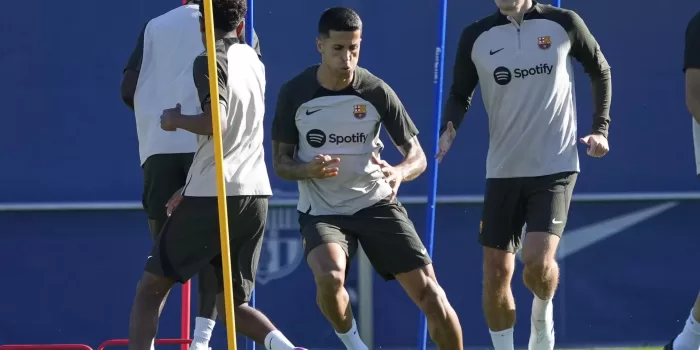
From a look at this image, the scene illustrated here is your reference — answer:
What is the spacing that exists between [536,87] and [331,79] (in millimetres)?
1026

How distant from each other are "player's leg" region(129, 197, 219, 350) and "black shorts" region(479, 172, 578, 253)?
5.20 ft

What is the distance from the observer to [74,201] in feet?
27.6

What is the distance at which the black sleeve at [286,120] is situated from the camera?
19.5 ft

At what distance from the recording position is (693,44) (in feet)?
19.0

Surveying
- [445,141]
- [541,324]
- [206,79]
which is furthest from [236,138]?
[541,324]

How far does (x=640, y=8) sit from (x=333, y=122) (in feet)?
11.8

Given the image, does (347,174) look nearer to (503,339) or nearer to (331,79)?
(331,79)

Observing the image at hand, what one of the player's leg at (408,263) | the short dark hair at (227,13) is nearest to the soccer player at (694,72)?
the player's leg at (408,263)

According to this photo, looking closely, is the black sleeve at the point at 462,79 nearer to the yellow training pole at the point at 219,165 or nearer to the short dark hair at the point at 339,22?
the short dark hair at the point at 339,22

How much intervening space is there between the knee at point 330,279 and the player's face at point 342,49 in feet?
3.01

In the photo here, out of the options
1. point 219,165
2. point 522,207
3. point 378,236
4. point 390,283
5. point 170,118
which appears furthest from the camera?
point 390,283

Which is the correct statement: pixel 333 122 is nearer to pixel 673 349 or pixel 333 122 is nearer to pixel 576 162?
pixel 576 162

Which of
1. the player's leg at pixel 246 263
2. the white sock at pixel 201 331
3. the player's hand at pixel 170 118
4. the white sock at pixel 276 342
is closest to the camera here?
the player's hand at pixel 170 118

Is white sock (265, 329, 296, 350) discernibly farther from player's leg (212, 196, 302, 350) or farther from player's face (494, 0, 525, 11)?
player's face (494, 0, 525, 11)
